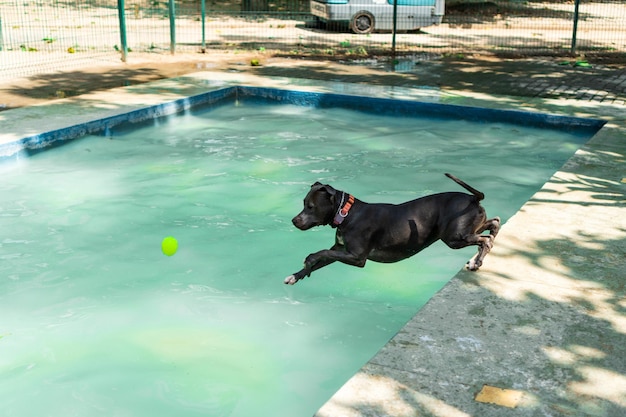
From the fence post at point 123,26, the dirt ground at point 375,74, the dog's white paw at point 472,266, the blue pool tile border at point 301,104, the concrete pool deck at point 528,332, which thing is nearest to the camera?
the concrete pool deck at point 528,332

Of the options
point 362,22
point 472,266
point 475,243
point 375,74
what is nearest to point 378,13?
point 362,22

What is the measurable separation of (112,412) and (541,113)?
8.25m

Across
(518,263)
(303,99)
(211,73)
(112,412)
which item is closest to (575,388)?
(518,263)

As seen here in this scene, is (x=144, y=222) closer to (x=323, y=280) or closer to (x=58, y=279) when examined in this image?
(x=58, y=279)

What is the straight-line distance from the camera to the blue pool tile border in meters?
10.1

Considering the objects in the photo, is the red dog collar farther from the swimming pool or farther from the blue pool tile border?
the blue pool tile border

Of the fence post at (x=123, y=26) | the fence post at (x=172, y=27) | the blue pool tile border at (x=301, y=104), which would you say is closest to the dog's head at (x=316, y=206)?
the blue pool tile border at (x=301, y=104)

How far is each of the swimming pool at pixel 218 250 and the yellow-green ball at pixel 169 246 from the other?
0.51 ft

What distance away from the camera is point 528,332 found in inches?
180

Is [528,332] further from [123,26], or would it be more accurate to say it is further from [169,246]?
[123,26]

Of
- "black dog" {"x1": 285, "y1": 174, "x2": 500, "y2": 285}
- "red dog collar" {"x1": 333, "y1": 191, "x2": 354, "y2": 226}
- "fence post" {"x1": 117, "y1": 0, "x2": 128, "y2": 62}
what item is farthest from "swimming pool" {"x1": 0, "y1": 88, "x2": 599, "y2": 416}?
"fence post" {"x1": 117, "y1": 0, "x2": 128, "y2": 62}

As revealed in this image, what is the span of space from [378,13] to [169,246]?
1472cm

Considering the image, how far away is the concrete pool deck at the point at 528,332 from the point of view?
3844mm

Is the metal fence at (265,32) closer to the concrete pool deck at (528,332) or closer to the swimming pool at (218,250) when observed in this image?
the swimming pool at (218,250)
